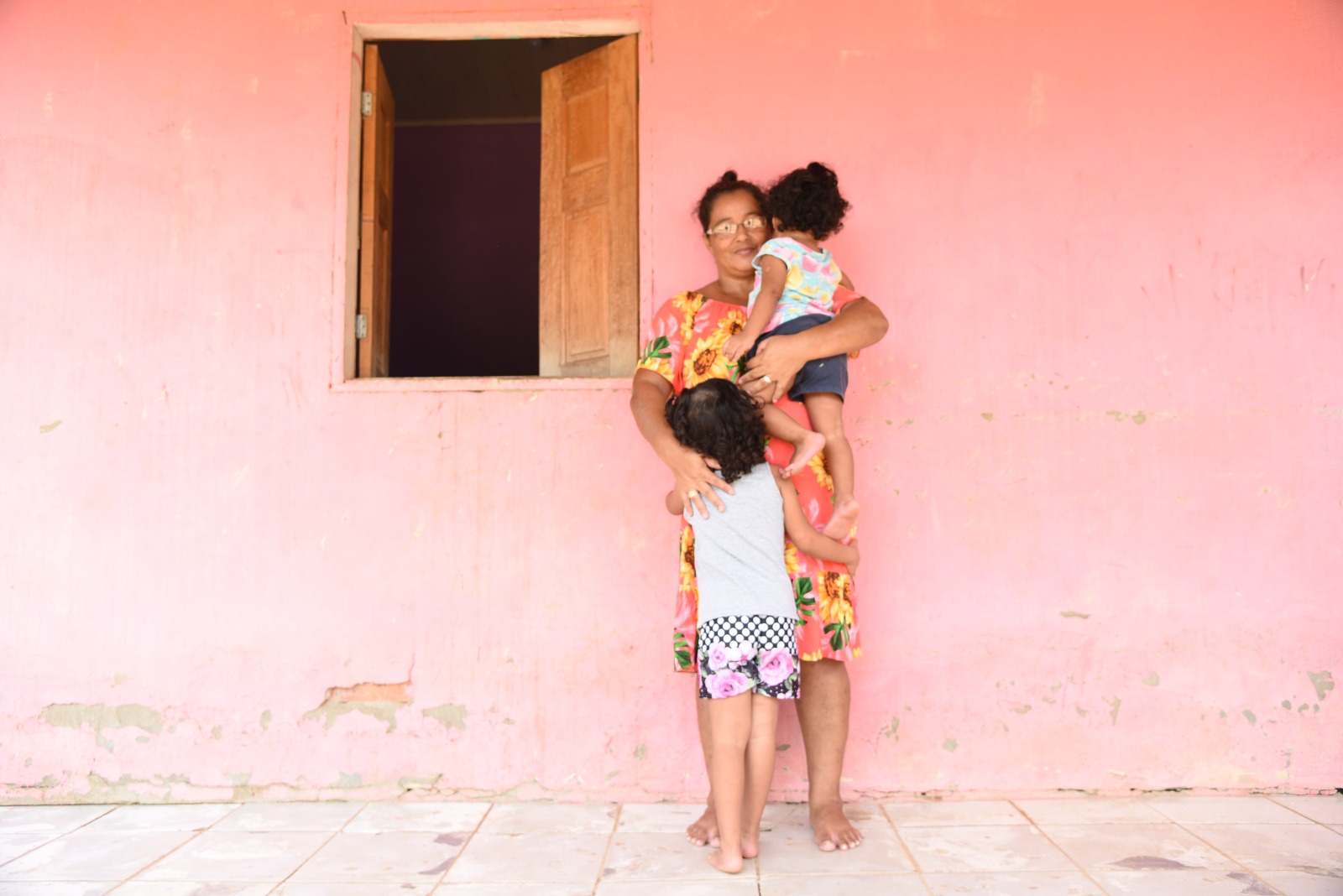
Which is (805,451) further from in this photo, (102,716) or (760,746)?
(102,716)

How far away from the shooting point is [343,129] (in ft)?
9.38

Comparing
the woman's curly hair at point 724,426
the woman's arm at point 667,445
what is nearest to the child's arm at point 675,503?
the woman's arm at point 667,445

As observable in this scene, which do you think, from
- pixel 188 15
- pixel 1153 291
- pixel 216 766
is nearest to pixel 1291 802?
pixel 1153 291

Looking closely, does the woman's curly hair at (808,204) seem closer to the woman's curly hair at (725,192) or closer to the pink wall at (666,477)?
the woman's curly hair at (725,192)

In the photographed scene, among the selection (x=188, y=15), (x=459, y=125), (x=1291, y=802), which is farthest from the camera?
(x=459, y=125)

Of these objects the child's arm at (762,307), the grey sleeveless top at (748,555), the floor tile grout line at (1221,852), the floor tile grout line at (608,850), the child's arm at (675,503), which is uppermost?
the child's arm at (762,307)

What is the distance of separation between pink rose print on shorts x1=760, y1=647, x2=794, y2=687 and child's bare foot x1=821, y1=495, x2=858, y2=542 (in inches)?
13.0

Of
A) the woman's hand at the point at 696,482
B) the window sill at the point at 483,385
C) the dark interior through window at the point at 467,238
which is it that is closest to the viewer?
the woman's hand at the point at 696,482

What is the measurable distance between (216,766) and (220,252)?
5.02 feet

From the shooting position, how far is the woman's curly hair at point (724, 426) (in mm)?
2061

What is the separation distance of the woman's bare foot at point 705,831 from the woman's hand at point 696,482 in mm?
765

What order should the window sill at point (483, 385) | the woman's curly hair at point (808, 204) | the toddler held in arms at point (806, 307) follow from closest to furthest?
1. the toddler held in arms at point (806, 307)
2. the woman's curly hair at point (808, 204)
3. the window sill at point (483, 385)

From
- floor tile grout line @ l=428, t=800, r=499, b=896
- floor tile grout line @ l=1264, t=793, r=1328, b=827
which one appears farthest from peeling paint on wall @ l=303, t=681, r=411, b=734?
floor tile grout line @ l=1264, t=793, r=1328, b=827

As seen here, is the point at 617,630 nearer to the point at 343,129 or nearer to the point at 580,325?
the point at 580,325
